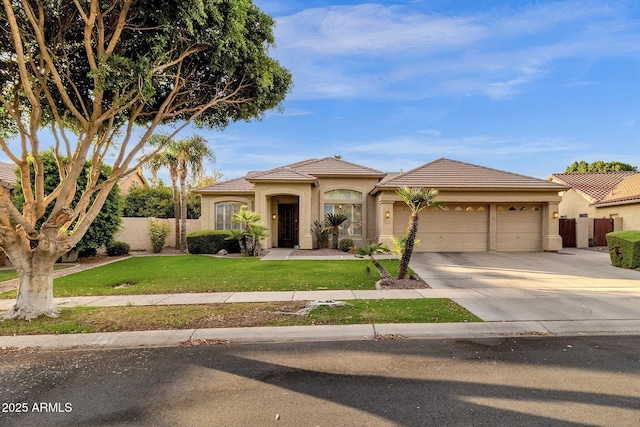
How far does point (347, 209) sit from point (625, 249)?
12.2 m

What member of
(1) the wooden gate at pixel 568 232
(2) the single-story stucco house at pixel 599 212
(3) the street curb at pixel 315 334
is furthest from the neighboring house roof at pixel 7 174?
(1) the wooden gate at pixel 568 232

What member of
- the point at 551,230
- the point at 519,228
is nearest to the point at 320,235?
the point at 519,228

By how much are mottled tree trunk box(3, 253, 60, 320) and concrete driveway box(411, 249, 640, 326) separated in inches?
336

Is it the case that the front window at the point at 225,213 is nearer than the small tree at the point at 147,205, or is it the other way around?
the front window at the point at 225,213

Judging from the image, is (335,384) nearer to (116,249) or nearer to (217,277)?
(217,277)

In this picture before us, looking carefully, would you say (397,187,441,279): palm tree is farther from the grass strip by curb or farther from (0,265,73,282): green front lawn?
(0,265,73,282): green front lawn

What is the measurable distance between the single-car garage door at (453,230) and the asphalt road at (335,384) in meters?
12.1

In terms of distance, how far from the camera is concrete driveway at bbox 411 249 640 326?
6.50 m

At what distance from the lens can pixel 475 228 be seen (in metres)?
17.4

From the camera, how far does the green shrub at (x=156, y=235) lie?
745 inches

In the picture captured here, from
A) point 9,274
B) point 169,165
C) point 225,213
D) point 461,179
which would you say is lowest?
point 9,274

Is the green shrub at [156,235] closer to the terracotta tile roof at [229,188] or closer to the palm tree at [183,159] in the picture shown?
the palm tree at [183,159]

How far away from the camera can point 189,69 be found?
8.17 m

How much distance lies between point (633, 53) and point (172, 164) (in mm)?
22978
